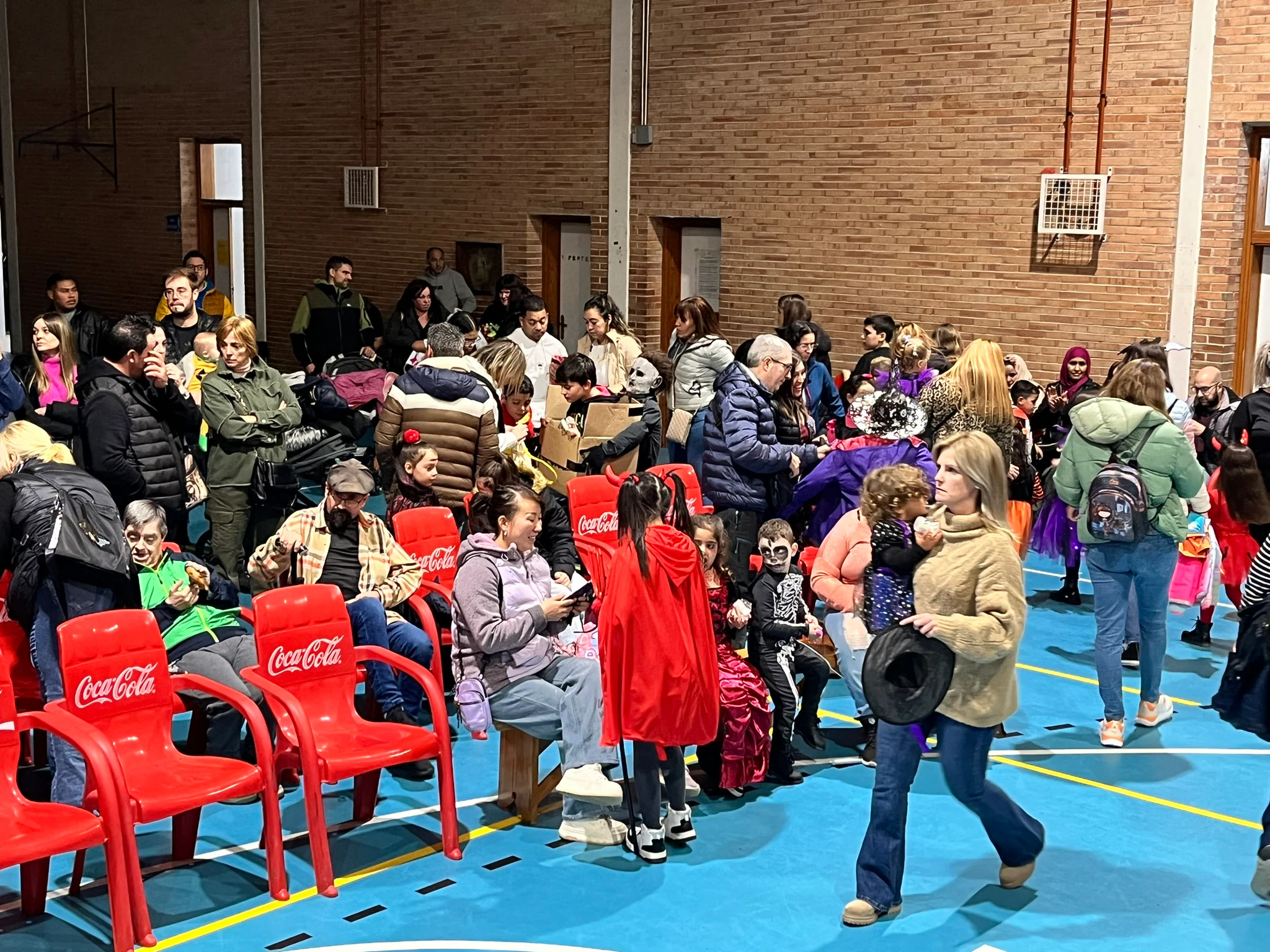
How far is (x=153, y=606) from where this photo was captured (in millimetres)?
6277

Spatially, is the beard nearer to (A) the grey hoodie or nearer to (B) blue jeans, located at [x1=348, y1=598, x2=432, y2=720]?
(B) blue jeans, located at [x1=348, y1=598, x2=432, y2=720]

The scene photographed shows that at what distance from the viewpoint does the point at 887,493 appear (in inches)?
218

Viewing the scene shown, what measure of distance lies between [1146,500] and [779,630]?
1.91m

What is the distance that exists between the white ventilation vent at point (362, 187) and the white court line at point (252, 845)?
44.6 ft

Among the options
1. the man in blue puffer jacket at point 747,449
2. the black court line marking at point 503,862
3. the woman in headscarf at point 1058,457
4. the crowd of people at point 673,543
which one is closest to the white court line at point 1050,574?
the woman in headscarf at point 1058,457

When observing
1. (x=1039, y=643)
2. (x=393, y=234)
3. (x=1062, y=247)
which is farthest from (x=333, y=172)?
(x=1039, y=643)

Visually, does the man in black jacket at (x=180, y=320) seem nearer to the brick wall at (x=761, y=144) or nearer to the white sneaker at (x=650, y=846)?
the brick wall at (x=761, y=144)

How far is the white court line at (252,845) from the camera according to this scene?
5.48 m

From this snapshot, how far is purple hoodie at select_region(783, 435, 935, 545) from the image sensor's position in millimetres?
7465

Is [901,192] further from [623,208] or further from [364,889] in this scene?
[364,889]

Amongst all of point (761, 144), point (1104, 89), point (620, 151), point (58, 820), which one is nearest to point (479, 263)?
point (620, 151)

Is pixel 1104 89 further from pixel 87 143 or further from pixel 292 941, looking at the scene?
pixel 87 143

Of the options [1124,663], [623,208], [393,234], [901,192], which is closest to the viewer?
[1124,663]

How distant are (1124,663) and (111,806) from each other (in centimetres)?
612
